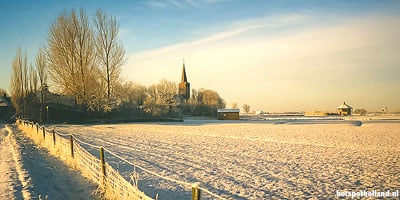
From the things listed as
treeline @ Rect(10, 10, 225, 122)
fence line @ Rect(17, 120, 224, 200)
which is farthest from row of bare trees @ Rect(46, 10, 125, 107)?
fence line @ Rect(17, 120, 224, 200)

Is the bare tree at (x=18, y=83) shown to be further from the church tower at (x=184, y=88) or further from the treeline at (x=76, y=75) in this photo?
the church tower at (x=184, y=88)

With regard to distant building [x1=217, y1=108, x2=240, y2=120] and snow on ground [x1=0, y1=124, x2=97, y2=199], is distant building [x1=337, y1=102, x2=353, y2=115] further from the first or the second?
snow on ground [x1=0, y1=124, x2=97, y2=199]

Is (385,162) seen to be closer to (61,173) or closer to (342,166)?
(342,166)

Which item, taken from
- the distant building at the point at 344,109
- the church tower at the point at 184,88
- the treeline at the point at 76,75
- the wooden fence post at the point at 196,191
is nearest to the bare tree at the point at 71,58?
the treeline at the point at 76,75

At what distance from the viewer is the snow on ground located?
26.6ft

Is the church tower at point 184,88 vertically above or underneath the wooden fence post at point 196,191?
above

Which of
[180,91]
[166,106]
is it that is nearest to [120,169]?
[166,106]

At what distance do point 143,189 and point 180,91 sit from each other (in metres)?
107

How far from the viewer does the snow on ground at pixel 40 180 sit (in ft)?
26.6

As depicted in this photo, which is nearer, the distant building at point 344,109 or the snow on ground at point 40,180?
the snow on ground at point 40,180

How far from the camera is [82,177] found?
987 centimetres

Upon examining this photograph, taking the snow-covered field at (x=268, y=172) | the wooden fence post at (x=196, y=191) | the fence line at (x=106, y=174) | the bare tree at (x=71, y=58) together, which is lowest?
the snow-covered field at (x=268, y=172)

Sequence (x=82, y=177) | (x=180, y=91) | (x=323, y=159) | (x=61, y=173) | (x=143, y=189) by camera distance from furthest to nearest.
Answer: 1. (x=180, y=91)
2. (x=323, y=159)
3. (x=61, y=173)
4. (x=82, y=177)
5. (x=143, y=189)

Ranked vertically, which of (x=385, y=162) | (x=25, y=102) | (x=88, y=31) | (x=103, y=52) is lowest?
(x=385, y=162)
